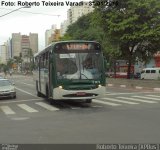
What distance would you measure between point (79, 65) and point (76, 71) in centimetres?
31

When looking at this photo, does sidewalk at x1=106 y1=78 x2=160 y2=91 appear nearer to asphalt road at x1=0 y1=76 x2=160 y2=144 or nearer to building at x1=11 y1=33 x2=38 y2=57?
asphalt road at x1=0 y1=76 x2=160 y2=144

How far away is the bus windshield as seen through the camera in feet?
66.4

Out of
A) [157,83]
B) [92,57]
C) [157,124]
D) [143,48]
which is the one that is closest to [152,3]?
[143,48]

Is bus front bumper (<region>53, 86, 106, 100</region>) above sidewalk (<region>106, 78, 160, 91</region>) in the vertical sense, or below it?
above

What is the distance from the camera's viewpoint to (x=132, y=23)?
42000mm

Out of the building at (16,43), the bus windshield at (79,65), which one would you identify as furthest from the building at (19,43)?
the bus windshield at (79,65)

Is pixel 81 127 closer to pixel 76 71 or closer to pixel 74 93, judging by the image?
pixel 74 93

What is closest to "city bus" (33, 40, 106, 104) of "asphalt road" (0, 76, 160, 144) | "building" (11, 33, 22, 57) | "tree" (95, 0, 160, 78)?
"asphalt road" (0, 76, 160, 144)

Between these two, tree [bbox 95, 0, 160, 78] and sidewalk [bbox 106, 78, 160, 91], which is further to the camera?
tree [bbox 95, 0, 160, 78]

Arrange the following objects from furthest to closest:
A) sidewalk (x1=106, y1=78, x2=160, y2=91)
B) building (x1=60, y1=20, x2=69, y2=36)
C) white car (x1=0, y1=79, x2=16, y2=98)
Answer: building (x1=60, y1=20, x2=69, y2=36) → sidewalk (x1=106, y1=78, x2=160, y2=91) → white car (x1=0, y1=79, x2=16, y2=98)

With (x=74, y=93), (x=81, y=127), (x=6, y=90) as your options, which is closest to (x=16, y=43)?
(x=6, y=90)

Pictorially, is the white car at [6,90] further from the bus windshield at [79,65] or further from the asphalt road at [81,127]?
the asphalt road at [81,127]

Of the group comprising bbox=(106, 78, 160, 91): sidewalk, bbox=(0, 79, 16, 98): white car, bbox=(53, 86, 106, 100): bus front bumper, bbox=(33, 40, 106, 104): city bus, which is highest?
bbox=(33, 40, 106, 104): city bus

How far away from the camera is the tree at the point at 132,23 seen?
4159 cm
